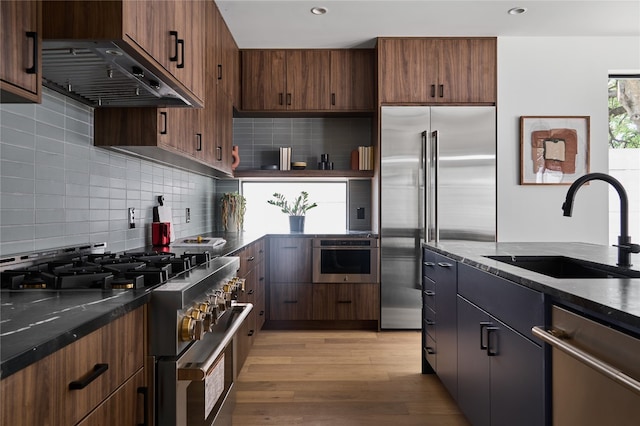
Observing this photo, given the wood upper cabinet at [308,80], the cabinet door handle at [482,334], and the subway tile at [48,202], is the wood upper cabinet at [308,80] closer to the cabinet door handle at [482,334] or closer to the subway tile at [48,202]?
the subway tile at [48,202]

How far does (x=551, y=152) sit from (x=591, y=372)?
11.2 feet

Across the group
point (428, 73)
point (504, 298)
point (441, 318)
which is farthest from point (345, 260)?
point (504, 298)

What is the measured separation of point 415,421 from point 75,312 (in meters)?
1.87

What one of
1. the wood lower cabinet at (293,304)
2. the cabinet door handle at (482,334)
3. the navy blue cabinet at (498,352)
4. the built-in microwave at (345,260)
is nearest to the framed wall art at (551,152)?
the built-in microwave at (345,260)

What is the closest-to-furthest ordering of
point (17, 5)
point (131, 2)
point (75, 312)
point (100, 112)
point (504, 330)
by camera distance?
point (75, 312)
point (17, 5)
point (131, 2)
point (504, 330)
point (100, 112)

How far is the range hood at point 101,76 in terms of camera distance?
154cm

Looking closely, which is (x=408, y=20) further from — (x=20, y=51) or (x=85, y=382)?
(x=85, y=382)

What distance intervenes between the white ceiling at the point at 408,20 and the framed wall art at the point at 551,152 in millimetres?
799

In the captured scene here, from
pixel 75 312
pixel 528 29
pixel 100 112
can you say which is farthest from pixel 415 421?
pixel 528 29

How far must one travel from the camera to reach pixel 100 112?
89.8 inches

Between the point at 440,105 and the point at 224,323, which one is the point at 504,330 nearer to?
the point at 224,323

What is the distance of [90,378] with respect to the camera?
96cm

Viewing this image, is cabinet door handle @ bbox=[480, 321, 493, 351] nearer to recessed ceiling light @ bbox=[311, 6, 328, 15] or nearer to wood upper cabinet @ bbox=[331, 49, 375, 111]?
recessed ceiling light @ bbox=[311, 6, 328, 15]

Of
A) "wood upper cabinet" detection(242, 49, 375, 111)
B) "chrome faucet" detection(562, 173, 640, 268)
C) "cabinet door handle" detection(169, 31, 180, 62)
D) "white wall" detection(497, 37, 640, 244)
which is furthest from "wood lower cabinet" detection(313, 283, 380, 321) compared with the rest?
"cabinet door handle" detection(169, 31, 180, 62)
